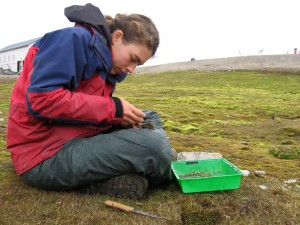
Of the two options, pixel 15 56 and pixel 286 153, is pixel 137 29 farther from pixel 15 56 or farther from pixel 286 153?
pixel 15 56

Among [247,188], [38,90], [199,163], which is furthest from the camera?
[199,163]

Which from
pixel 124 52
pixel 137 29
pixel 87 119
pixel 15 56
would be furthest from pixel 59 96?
pixel 15 56

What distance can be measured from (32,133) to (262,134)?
647 centimetres

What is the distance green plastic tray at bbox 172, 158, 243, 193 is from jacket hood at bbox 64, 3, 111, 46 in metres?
1.47

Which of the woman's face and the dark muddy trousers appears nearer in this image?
the dark muddy trousers

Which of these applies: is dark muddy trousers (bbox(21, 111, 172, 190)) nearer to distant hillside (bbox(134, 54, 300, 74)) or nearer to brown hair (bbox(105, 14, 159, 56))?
brown hair (bbox(105, 14, 159, 56))

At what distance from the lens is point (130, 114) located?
3.34m

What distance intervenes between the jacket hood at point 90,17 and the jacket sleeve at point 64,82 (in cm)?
17

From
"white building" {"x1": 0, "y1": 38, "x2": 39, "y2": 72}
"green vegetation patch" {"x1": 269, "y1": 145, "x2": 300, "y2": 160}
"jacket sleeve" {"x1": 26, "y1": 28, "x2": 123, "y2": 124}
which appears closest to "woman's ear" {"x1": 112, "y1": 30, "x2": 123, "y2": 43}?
"jacket sleeve" {"x1": 26, "y1": 28, "x2": 123, "y2": 124}

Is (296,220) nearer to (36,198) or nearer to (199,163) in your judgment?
(199,163)

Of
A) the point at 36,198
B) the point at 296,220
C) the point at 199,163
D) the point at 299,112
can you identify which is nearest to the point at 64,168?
the point at 36,198

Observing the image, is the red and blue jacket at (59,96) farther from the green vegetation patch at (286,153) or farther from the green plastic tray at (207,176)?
the green vegetation patch at (286,153)

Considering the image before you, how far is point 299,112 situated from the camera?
13969 millimetres

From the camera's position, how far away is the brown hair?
3373 mm
